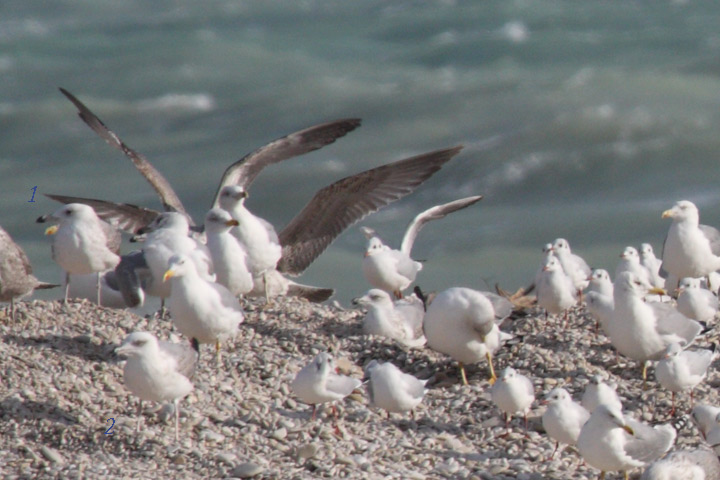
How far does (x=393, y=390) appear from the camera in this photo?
31.4ft

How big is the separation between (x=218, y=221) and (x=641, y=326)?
302 centimetres

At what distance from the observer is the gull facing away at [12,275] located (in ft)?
36.3

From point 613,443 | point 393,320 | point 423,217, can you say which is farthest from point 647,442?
point 423,217

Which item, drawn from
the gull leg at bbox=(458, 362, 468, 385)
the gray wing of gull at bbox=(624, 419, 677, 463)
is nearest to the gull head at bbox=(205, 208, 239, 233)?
the gull leg at bbox=(458, 362, 468, 385)

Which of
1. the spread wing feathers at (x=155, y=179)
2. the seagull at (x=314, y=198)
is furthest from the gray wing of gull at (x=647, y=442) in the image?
the spread wing feathers at (x=155, y=179)

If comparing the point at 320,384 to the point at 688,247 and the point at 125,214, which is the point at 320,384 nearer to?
the point at 688,247

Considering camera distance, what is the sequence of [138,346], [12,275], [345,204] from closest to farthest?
[138,346] < [12,275] < [345,204]

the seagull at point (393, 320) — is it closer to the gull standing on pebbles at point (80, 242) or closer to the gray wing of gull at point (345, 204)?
the gull standing on pebbles at point (80, 242)

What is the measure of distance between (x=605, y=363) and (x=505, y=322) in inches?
41.8

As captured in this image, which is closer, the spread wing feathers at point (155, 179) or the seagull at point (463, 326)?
the seagull at point (463, 326)

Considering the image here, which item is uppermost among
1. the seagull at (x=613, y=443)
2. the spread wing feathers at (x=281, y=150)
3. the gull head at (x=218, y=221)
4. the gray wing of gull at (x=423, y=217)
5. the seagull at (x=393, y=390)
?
the spread wing feathers at (x=281, y=150)

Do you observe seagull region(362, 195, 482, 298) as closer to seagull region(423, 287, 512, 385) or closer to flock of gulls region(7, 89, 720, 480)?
flock of gulls region(7, 89, 720, 480)

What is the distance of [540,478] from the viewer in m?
8.98

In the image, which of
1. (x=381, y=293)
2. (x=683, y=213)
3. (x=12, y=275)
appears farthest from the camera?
(x=683, y=213)
